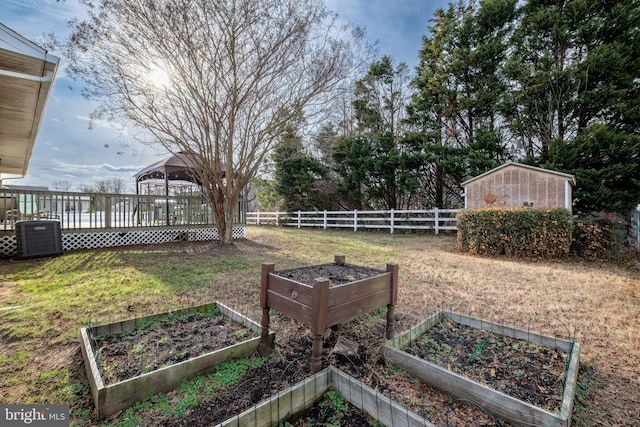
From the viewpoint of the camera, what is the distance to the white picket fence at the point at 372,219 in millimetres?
11234

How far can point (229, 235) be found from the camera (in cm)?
825

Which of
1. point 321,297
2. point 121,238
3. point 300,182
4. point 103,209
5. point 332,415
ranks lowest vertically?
point 332,415

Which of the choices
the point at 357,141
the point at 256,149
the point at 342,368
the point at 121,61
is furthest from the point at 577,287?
the point at 357,141

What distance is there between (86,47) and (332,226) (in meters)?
10.9

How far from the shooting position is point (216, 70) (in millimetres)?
6719

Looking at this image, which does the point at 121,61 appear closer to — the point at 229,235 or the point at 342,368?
the point at 229,235

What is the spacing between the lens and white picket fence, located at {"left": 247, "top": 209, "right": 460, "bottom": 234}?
11.2m

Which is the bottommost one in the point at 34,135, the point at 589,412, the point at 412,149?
the point at 589,412

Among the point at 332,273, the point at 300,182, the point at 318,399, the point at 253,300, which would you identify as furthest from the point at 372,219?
the point at 318,399

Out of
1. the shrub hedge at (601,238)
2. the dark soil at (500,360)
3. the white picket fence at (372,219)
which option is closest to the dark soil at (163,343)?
the dark soil at (500,360)

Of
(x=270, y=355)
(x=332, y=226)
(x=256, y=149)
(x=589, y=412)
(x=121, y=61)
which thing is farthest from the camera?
(x=332, y=226)

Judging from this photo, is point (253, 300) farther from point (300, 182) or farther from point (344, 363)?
point (300, 182)

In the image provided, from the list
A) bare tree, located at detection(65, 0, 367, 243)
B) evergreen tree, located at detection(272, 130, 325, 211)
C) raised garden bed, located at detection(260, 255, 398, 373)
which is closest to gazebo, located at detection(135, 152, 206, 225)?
bare tree, located at detection(65, 0, 367, 243)

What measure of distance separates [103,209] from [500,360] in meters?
8.98
